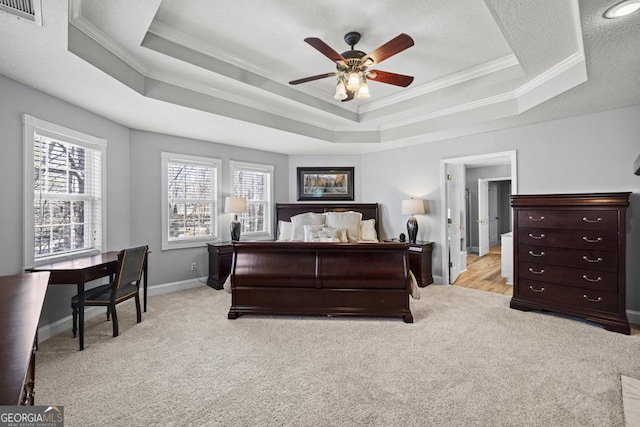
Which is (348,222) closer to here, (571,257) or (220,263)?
(220,263)

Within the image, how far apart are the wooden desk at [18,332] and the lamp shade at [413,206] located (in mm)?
4689

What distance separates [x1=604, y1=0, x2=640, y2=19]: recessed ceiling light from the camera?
169 centimetres

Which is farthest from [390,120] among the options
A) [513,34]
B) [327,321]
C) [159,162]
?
[159,162]

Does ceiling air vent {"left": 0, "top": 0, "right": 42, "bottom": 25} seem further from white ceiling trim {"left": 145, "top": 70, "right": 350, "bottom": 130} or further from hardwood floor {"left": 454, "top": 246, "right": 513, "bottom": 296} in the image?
hardwood floor {"left": 454, "top": 246, "right": 513, "bottom": 296}

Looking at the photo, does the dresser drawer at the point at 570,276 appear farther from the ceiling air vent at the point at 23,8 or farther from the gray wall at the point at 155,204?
the ceiling air vent at the point at 23,8

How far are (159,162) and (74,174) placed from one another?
122 centimetres

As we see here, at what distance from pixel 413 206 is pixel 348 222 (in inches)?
46.6

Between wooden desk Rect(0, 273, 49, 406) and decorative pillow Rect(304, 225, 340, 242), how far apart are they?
3.55m

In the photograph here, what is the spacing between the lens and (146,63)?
3041 millimetres

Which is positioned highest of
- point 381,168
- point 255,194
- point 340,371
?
point 381,168

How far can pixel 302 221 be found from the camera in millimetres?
5676

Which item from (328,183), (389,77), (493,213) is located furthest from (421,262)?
(493,213)

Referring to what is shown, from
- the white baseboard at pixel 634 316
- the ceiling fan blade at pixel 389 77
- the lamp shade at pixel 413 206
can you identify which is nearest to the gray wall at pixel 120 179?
the lamp shade at pixel 413 206

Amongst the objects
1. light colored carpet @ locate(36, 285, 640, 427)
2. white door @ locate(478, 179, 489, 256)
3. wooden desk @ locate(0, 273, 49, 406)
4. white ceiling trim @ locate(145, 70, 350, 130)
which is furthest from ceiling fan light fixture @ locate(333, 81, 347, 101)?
white door @ locate(478, 179, 489, 256)
